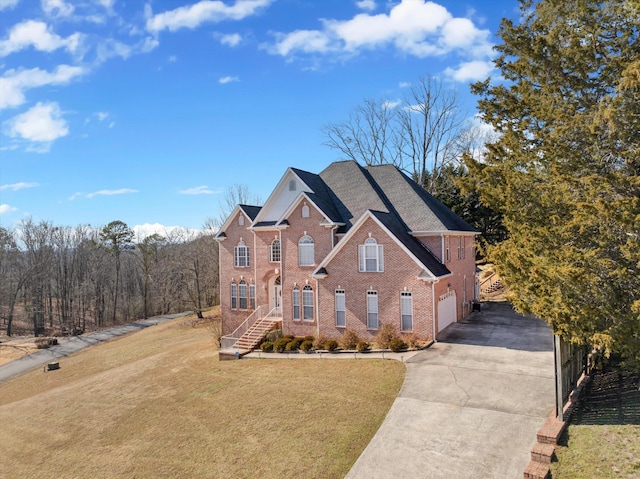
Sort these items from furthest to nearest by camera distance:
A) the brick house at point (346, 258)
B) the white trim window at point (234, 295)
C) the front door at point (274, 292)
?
1. the white trim window at point (234, 295)
2. the front door at point (274, 292)
3. the brick house at point (346, 258)

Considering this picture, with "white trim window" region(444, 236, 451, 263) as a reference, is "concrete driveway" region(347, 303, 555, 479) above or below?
below

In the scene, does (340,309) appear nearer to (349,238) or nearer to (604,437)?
(349,238)

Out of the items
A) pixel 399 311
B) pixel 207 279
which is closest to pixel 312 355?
pixel 399 311

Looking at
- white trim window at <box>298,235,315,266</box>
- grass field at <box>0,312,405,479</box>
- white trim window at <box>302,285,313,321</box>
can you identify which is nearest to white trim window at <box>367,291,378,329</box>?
grass field at <box>0,312,405,479</box>

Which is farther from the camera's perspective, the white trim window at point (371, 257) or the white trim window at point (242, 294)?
the white trim window at point (242, 294)

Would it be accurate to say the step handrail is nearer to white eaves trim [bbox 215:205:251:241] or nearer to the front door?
the front door

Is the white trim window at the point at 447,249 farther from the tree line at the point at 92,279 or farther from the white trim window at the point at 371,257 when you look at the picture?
the tree line at the point at 92,279

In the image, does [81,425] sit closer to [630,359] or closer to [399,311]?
[399,311]

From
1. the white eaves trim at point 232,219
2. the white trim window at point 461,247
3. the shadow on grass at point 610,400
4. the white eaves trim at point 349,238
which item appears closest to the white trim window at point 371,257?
the white eaves trim at point 349,238
